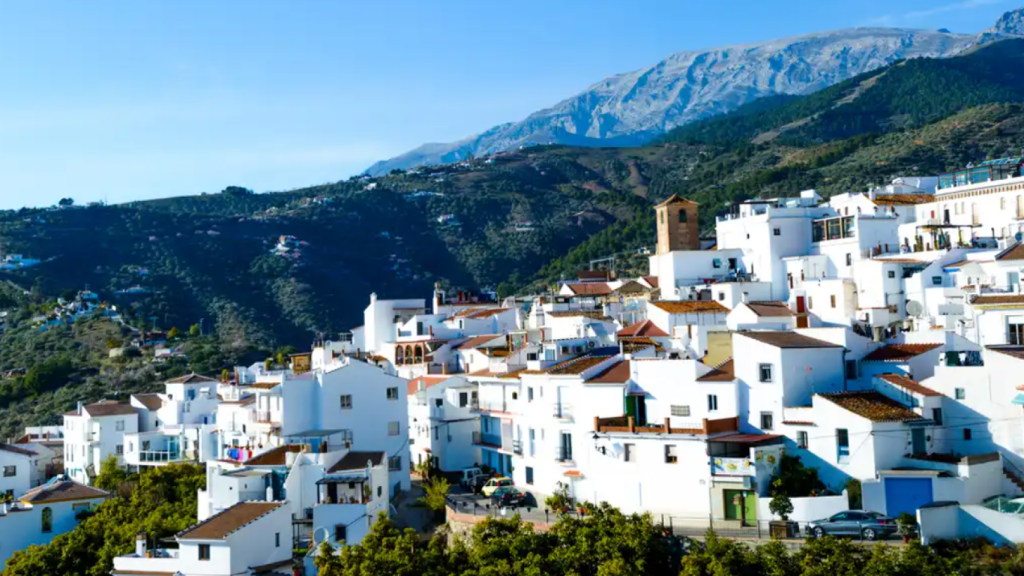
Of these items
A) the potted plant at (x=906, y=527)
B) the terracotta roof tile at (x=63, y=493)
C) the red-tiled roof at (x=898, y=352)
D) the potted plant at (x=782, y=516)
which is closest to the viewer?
the potted plant at (x=906, y=527)

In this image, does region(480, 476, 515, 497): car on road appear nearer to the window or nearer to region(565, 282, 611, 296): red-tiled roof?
the window

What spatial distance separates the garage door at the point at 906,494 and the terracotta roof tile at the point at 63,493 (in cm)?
4258

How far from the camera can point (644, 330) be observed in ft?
176

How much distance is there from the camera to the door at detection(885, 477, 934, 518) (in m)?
33.9

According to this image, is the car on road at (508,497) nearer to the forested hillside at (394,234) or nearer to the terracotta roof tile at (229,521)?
the terracotta roof tile at (229,521)

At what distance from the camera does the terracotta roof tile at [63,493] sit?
185 feet

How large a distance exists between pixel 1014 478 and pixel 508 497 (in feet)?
62.5

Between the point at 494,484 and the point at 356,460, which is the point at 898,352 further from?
the point at 356,460

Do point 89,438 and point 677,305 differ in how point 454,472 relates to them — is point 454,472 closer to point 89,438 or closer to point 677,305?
point 677,305

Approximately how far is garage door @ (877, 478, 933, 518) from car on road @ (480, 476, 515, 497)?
55.9 feet

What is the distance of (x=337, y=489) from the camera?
42.7 metres

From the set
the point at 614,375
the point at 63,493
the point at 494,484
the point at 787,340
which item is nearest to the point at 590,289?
the point at 494,484

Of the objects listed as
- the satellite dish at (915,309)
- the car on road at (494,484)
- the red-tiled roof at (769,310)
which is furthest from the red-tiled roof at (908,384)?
the car on road at (494,484)

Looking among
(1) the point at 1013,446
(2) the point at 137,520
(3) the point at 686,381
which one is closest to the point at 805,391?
(3) the point at 686,381
